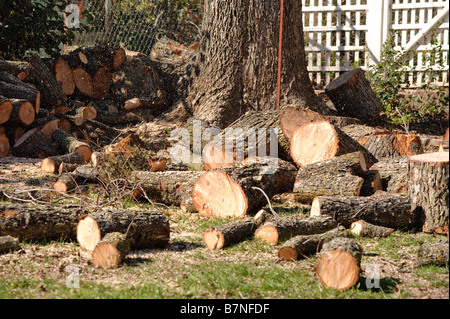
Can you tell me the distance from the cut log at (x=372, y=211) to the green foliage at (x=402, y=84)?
4.87 metres

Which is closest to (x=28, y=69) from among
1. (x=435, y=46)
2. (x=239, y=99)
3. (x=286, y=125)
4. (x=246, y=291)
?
(x=239, y=99)

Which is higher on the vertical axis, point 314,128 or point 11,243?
point 314,128

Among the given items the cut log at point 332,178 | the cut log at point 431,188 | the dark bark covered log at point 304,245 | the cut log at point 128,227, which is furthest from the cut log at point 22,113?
the cut log at point 431,188

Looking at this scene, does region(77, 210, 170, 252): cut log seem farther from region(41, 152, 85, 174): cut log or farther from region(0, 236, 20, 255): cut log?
region(41, 152, 85, 174): cut log

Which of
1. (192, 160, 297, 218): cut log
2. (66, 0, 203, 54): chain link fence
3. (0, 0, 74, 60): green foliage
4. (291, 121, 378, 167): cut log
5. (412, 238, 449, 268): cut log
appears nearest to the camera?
(412, 238, 449, 268): cut log

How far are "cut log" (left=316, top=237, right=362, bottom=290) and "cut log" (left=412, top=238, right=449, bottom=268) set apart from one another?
665mm

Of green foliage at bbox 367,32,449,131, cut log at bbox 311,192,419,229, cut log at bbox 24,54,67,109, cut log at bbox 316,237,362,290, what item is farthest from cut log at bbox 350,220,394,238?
cut log at bbox 24,54,67,109

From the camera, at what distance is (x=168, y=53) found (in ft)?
32.5

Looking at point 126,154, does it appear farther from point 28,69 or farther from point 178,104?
point 28,69

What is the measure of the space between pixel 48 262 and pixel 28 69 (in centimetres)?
551

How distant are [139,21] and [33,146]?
6.10m

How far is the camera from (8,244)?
3777 mm

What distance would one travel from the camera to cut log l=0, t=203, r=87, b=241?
3.99 meters

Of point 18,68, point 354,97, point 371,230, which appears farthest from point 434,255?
point 18,68
